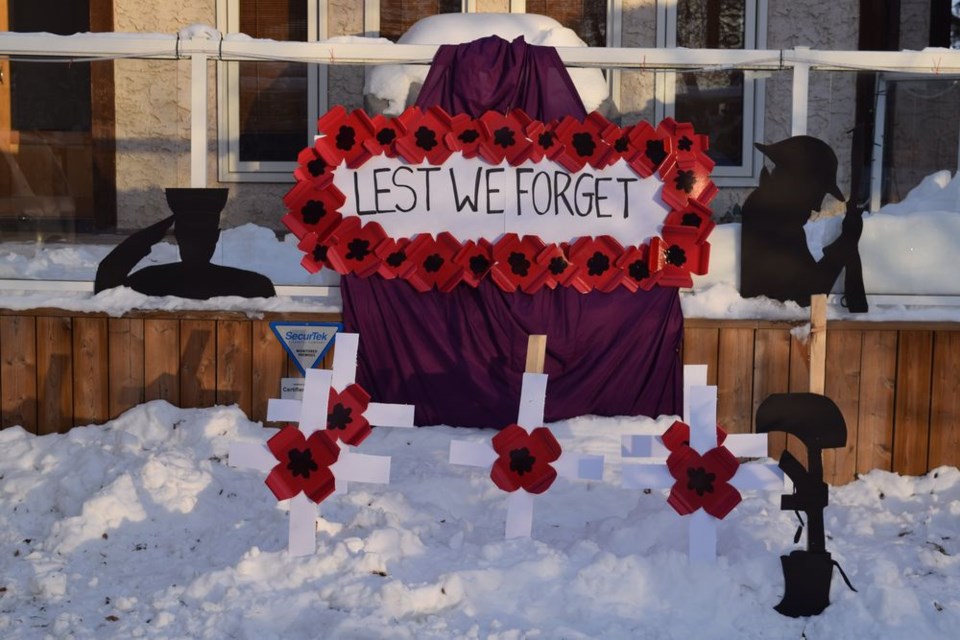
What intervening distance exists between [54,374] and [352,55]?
221cm

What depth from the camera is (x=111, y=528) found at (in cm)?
496

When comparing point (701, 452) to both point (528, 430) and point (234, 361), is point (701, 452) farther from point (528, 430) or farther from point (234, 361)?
point (234, 361)

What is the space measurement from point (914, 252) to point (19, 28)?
24.3 ft

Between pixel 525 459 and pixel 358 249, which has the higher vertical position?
pixel 358 249

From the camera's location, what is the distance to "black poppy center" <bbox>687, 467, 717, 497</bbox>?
4500 mm

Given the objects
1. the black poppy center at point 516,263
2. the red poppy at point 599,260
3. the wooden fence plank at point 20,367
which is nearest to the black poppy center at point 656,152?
the red poppy at point 599,260

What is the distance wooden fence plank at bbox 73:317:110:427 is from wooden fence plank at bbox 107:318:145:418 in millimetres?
32

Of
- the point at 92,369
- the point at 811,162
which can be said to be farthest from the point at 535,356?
the point at 92,369

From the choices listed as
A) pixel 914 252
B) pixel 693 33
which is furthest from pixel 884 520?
pixel 693 33

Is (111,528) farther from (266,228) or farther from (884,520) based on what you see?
(884,520)

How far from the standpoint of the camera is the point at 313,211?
19.3ft

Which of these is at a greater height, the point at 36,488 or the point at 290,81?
the point at 290,81

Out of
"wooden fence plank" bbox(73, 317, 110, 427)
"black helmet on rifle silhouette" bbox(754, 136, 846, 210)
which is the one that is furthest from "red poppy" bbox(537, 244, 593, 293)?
"wooden fence plank" bbox(73, 317, 110, 427)

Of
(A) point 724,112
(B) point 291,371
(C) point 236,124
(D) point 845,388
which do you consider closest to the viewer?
(D) point 845,388
